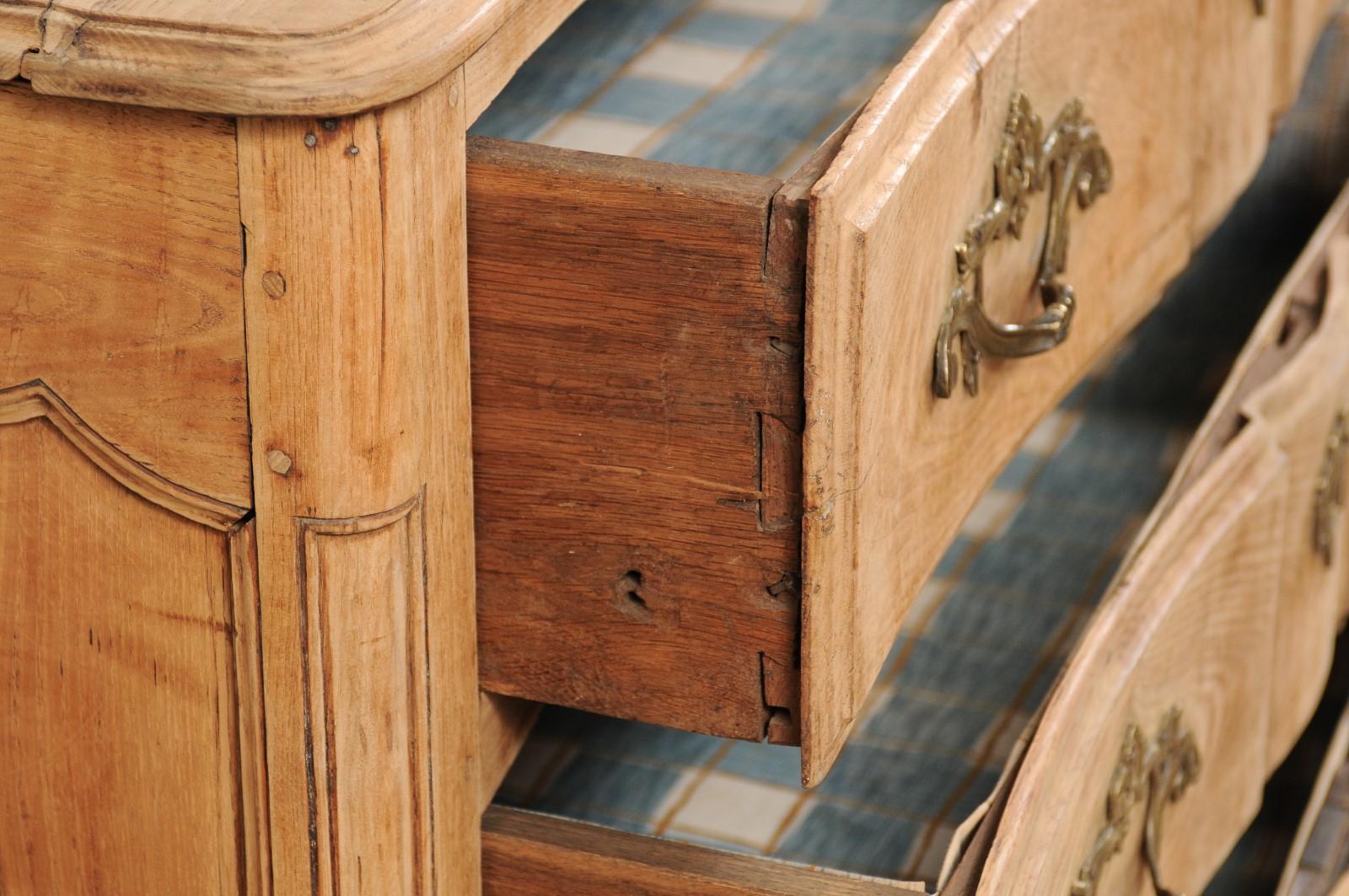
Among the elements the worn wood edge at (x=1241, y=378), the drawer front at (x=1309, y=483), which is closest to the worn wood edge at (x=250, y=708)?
the worn wood edge at (x=1241, y=378)

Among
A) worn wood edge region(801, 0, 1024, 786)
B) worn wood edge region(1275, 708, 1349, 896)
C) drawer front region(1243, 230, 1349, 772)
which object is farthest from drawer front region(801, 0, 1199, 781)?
worn wood edge region(1275, 708, 1349, 896)

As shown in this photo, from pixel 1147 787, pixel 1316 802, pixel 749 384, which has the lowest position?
pixel 1316 802

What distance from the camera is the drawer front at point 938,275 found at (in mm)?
540

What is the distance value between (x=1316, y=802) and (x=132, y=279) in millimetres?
723

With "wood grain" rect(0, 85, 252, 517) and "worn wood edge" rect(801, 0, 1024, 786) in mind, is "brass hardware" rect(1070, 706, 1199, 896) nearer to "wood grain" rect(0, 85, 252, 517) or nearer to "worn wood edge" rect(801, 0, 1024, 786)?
"worn wood edge" rect(801, 0, 1024, 786)

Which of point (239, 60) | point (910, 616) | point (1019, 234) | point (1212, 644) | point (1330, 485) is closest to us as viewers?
point (239, 60)

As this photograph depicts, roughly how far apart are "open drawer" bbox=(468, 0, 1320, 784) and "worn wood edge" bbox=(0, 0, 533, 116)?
66 mm

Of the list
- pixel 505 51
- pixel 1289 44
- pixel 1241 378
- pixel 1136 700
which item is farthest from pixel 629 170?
pixel 1289 44

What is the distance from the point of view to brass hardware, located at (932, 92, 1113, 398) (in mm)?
635

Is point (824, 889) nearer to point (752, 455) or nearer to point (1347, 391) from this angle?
point (752, 455)

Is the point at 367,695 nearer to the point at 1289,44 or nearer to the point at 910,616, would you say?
the point at 910,616

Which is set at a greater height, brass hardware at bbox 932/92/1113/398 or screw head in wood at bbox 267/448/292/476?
brass hardware at bbox 932/92/1113/398

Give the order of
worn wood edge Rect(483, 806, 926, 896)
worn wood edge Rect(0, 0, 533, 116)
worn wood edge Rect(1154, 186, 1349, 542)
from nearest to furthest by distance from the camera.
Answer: worn wood edge Rect(0, 0, 533, 116) → worn wood edge Rect(483, 806, 926, 896) → worn wood edge Rect(1154, 186, 1349, 542)

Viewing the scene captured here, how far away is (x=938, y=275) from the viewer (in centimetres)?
61
